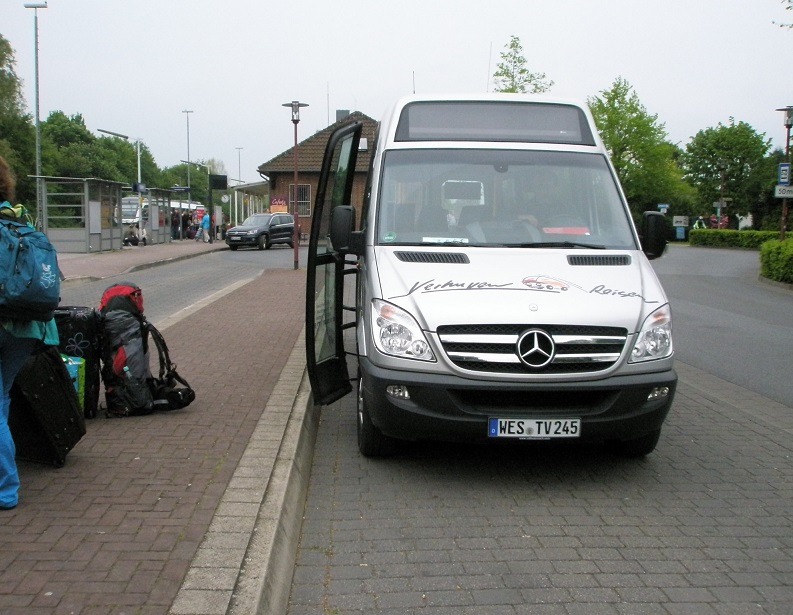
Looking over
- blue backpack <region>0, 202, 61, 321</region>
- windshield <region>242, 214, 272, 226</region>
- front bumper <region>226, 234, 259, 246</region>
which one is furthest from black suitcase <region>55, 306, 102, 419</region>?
windshield <region>242, 214, 272, 226</region>

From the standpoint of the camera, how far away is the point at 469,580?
14.0ft

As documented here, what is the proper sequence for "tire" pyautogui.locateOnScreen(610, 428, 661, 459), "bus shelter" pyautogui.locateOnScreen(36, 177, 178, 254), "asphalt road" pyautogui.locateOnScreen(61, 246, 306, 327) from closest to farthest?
"tire" pyautogui.locateOnScreen(610, 428, 661, 459), "asphalt road" pyautogui.locateOnScreen(61, 246, 306, 327), "bus shelter" pyautogui.locateOnScreen(36, 177, 178, 254)

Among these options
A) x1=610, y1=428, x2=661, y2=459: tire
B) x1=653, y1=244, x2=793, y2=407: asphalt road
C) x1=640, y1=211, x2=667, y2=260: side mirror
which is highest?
x1=640, y1=211, x2=667, y2=260: side mirror

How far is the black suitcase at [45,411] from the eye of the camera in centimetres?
511

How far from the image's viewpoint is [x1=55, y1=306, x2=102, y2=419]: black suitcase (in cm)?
656

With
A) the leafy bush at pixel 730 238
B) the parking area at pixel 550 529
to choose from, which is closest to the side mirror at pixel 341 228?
the parking area at pixel 550 529

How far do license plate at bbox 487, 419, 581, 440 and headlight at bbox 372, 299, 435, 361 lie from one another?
1.83 ft

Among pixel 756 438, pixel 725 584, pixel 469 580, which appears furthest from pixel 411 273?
pixel 756 438

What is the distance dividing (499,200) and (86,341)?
308cm

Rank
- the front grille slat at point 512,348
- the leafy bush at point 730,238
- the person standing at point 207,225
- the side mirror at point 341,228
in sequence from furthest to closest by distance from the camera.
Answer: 1. the person standing at point 207,225
2. the leafy bush at point 730,238
3. the side mirror at point 341,228
4. the front grille slat at point 512,348

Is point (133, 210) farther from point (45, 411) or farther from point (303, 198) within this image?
point (45, 411)

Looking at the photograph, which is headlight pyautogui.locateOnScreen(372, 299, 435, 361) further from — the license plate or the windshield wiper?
the windshield wiper

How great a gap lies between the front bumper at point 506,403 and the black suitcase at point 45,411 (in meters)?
1.76

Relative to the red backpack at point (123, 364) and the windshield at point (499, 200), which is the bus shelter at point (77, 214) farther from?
the windshield at point (499, 200)
